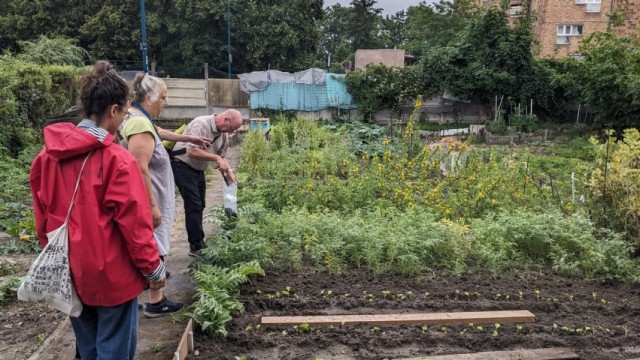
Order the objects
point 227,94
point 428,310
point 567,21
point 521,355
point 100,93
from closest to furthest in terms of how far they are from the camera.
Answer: point 100,93, point 521,355, point 428,310, point 227,94, point 567,21

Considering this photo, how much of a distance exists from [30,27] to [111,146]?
28325mm

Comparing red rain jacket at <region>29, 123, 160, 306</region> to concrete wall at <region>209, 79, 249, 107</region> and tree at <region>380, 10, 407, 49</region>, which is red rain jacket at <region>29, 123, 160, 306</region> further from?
tree at <region>380, 10, 407, 49</region>

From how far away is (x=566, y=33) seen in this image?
26.4 m

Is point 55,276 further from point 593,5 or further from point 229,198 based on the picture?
point 593,5

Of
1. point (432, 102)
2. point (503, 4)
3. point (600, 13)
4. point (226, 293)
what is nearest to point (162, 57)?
point (432, 102)

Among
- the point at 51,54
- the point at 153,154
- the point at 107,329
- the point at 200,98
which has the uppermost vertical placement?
the point at 51,54

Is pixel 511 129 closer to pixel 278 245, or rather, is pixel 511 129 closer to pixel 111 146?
pixel 278 245

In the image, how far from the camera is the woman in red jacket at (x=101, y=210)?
2031 mm

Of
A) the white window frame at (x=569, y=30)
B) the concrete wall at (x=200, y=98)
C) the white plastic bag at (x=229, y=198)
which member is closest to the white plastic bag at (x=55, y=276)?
the white plastic bag at (x=229, y=198)

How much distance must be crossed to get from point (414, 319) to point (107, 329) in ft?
7.20

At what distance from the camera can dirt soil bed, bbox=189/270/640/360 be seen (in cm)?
320

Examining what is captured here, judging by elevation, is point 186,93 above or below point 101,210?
above

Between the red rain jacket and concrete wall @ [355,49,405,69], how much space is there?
24961 mm

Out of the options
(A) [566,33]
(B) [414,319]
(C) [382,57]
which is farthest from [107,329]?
(A) [566,33]
